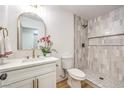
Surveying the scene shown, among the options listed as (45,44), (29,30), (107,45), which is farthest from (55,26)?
(107,45)

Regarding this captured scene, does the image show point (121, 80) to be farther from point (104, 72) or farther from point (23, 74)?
point (23, 74)

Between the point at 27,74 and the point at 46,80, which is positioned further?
the point at 46,80

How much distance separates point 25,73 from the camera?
1.08 m

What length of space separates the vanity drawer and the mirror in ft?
2.04

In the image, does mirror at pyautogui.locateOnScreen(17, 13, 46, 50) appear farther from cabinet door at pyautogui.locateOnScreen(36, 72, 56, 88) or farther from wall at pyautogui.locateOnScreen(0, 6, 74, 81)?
cabinet door at pyautogui.locateOnScreen(36, 72, 56, 88)

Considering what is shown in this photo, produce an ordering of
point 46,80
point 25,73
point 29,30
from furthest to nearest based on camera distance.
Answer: point 29,30
point 46,80
point 25,73

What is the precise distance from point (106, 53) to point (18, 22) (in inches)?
87.0

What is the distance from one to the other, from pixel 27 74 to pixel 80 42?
209cm

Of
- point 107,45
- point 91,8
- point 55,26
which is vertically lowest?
point 107,45

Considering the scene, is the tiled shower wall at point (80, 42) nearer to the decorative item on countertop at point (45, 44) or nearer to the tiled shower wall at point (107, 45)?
the tiled shower wall at point (107, 45)

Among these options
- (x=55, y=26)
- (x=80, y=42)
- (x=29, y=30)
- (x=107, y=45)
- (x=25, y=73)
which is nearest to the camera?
(x=25, y=73)

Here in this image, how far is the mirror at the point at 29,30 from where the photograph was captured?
1.62 m

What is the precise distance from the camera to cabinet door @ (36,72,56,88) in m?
1.27

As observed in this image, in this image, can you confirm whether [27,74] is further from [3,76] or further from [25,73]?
[3,76]
